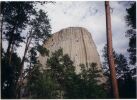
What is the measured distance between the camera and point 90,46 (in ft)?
160

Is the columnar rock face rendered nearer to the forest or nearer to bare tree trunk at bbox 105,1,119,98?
the forest

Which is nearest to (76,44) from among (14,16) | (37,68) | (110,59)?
(37,68)

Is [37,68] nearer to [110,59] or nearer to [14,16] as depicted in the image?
[14,16]

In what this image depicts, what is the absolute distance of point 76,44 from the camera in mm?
47062

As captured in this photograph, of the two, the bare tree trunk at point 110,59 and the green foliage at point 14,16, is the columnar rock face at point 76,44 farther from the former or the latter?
the bare tree trunk at point 110,59

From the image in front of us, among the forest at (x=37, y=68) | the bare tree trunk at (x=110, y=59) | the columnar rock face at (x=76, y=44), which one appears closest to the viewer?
the bare tree trunk at (x=110, y=59)

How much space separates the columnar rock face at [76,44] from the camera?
4509 centimetres

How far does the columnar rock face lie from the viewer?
1775 inches

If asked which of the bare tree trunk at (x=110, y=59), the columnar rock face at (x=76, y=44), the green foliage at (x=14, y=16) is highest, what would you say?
the columnar rock face at (x=76, y=44)

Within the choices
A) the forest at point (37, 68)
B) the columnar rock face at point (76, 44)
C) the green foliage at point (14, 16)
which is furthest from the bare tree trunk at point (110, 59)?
the columnar rock face at point (76, 44)

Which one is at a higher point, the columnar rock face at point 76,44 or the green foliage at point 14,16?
the columnar rock face at point 76,44

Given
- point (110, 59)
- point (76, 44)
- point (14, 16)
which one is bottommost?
point (110, 59)

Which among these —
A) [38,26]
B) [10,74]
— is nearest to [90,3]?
[10,74]

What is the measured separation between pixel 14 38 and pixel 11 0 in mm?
4079
